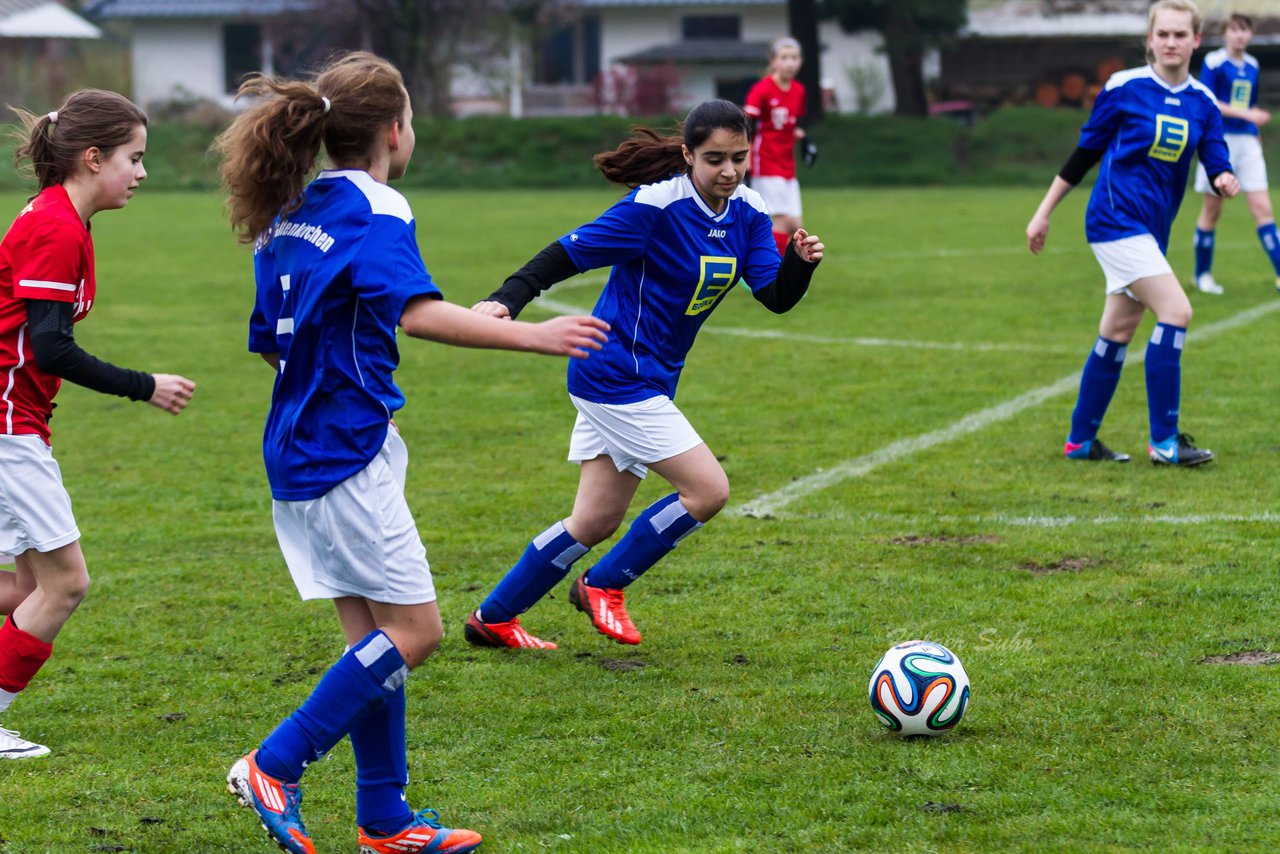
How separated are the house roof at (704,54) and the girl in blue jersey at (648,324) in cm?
4240

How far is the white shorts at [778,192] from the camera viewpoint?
14328mm

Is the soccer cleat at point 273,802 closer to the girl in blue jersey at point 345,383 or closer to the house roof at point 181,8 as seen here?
the girl in blue jersey at point 345,383

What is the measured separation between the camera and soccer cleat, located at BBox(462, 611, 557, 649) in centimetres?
502

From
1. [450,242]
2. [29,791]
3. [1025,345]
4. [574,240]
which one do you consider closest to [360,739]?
[29,791]

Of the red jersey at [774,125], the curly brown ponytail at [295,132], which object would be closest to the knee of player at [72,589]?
the curly brown ponytail at [295,132]

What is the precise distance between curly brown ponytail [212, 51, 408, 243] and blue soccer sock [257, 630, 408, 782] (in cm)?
93

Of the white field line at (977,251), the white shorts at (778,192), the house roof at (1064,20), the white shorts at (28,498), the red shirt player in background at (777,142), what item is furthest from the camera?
the house roof at (1064,20)

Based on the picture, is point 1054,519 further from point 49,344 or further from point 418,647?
point 49,344

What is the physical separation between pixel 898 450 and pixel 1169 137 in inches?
76.9

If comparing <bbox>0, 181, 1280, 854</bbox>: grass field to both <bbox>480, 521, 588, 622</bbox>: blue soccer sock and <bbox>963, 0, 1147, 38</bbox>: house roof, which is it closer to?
<bbox>480, 521, 588, 622</bbox>: blue soccer sock

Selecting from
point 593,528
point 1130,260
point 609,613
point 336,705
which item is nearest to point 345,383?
point 336,705

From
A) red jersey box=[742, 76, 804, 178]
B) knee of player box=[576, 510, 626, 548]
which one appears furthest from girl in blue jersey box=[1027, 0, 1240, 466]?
red jersey box=[742, 76, 804, 178]

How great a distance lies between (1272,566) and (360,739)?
11.7 ft

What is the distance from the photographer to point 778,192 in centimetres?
1438
